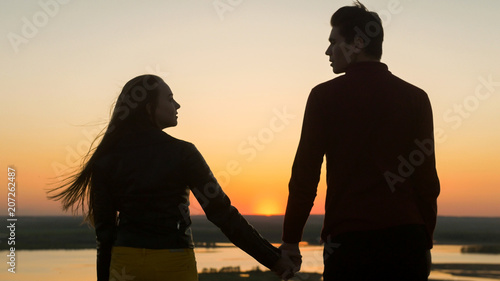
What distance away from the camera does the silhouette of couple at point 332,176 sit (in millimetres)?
3604

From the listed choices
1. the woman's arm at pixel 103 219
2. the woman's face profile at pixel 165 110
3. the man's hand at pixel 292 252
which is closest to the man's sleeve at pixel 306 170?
the man's hand at pixel 292 252

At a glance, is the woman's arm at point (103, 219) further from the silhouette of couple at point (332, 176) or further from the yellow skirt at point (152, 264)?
the yellow skirt at point (152, 264)

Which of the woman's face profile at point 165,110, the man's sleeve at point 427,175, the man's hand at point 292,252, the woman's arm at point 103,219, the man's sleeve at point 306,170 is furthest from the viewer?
the man's hand at point 292,252

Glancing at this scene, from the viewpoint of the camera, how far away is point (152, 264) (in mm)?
3814

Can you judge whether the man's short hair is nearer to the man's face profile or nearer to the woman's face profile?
the man's face profile

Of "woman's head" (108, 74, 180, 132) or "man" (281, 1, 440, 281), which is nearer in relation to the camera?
"man" (281, 1, 440, 281)

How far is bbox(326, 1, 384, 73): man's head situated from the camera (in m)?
3.94

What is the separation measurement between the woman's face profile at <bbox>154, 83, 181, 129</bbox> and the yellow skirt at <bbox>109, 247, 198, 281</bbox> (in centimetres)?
85

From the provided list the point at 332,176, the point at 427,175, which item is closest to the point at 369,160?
the point at 332,176

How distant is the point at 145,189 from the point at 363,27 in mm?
1661

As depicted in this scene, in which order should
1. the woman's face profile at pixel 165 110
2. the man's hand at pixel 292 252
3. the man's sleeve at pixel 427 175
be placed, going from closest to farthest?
the man's sleeve at pixel 427 175
the woman's face profile at pixel 165 110
the man's hand at pixel 292 252

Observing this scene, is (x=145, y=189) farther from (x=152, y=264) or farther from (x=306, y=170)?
(x=306, y=170)

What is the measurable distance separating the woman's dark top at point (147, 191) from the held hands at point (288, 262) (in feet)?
2.33

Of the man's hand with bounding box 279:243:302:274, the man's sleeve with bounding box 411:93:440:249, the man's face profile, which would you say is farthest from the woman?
the man's sleeve with bounding box 411:93:440:249
